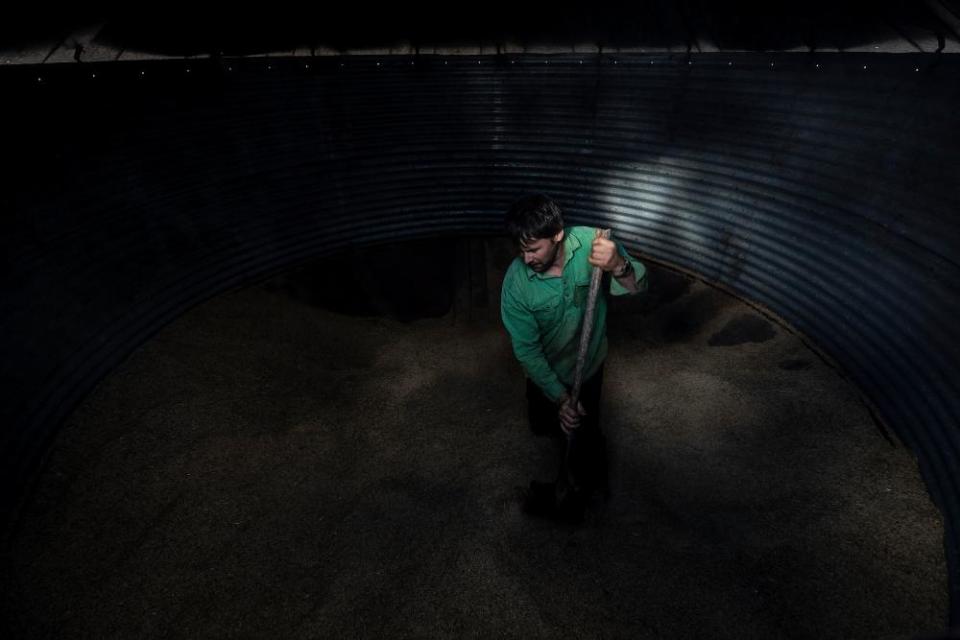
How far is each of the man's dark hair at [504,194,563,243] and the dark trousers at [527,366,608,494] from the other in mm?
1397

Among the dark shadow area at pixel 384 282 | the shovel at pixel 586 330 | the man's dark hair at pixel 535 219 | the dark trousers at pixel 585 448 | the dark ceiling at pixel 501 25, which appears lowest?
the dark trousers at pixel 585 448

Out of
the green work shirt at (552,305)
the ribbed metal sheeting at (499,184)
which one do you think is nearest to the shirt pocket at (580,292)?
the green work shirt at (552,305)

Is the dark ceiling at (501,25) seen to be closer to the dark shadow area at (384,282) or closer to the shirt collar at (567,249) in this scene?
the dark shadow area at (384,282)

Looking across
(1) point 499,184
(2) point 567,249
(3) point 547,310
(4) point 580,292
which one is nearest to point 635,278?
(4) point 580,292

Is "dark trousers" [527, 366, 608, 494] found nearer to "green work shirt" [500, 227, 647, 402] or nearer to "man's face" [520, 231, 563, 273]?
"green work shirt" [500, 227, 647, 402]

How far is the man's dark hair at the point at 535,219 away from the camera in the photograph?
2900mm

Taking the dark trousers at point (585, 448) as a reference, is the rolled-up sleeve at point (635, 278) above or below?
above

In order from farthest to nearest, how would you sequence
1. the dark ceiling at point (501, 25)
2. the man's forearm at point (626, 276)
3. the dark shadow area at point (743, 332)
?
1. the dark ceiling at point (501, 25)
2. the dark shadow area at point (743, 332)
3. the man's forearm at point (626, 276)

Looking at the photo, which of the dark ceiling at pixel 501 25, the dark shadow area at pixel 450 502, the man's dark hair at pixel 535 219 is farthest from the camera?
the dark ceiling at pixel 501 25

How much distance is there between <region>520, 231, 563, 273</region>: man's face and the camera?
117 inches

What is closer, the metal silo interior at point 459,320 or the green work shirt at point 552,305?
the green work shirt at point 552,305

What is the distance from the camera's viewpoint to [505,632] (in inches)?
135

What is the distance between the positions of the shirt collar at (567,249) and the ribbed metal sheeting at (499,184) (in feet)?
11.2

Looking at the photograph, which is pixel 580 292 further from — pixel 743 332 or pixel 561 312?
pixel 743 332
